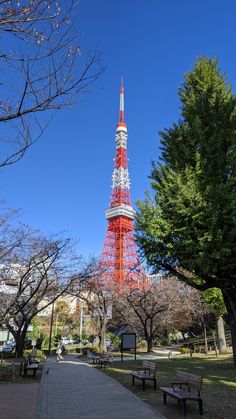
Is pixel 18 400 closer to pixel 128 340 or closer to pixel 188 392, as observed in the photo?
pixel 188 392

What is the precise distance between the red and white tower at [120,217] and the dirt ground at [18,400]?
33.6m

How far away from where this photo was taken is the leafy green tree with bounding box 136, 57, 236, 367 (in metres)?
13.5

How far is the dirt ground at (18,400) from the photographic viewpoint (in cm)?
739

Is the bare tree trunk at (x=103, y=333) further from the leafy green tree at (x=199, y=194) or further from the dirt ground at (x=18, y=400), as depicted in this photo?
the dirt ground at (x=18, y=400)

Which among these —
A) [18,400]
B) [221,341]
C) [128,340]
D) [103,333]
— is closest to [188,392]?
[18,400]

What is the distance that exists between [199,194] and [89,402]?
8544mm

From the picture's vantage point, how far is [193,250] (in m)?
13.7

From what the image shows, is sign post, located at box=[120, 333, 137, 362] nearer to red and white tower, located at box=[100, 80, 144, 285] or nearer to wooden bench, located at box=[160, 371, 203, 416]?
wooden bench, located at box=[160, 371, 203, 416]

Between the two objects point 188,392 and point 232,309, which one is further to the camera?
point 232,309

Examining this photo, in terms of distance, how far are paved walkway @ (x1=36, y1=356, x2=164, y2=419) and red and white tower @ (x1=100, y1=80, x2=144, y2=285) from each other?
109 feet

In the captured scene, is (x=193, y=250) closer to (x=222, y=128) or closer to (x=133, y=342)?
(x=222, y=128)

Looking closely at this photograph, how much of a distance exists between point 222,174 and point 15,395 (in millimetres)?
10914

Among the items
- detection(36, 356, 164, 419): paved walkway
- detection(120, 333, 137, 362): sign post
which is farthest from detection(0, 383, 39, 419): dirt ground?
detection(120, 333, 137, 362): sign post

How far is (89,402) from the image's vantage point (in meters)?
8.71
